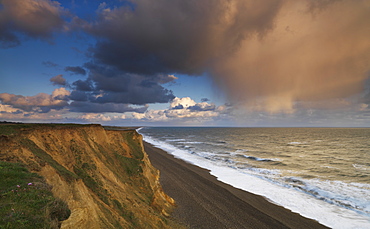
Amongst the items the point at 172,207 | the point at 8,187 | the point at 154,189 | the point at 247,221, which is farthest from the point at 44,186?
the point at 247,221

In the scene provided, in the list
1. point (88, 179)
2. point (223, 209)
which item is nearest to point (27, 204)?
point (88, 179)

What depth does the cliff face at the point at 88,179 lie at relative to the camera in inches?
334

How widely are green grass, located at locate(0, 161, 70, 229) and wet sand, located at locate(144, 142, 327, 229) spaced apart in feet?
39.8

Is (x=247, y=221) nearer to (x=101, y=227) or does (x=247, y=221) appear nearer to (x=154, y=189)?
(x=154, y=189)

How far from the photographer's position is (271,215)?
18.5m

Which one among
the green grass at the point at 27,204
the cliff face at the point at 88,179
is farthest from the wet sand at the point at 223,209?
the green grass at the point at 27,204

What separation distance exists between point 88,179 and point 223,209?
527 inches

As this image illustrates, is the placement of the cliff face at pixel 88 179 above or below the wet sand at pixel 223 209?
above

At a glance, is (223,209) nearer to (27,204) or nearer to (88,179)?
(88,179)

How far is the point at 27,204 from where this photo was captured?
6254 millimetres

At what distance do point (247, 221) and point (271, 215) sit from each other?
10.3ft

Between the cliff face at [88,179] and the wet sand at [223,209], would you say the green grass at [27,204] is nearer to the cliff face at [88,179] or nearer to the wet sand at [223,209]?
the cliff face at [88,179]

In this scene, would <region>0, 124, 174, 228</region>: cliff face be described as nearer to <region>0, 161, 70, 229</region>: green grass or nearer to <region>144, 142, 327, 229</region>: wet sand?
<region>0, 161, 70, 229</region>: green grass

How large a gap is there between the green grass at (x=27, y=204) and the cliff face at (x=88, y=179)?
1.20 feet
